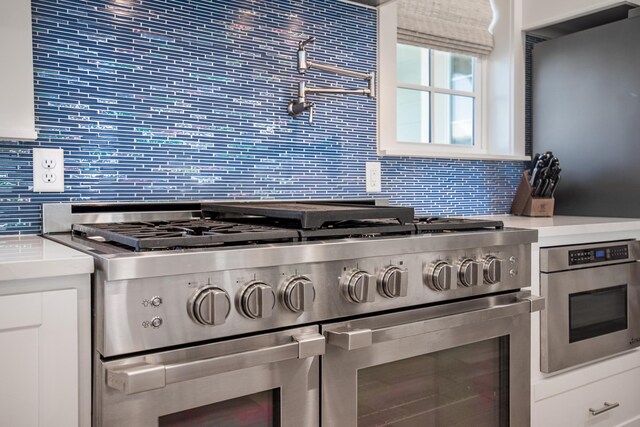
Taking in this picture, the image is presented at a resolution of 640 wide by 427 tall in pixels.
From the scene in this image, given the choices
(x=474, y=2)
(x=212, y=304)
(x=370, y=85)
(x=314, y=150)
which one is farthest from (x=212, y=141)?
(x=474, y=2)

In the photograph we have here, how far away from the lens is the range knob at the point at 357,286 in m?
1.18

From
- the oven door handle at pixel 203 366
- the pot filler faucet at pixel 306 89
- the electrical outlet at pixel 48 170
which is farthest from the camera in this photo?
the pot filler faucet at pixel 306 89

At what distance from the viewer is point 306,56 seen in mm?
1983

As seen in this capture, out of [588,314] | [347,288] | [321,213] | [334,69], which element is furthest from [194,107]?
[588,314]

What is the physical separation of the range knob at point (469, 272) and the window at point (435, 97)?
3.69 feet

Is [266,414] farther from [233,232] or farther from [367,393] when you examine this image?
[233,232]

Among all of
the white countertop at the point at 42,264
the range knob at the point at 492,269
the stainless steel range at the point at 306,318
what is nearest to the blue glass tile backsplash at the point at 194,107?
the stainless steel range at the point at 306,318

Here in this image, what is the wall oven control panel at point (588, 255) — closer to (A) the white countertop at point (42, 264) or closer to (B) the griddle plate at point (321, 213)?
(B) the griddle plate at point (321, 213)

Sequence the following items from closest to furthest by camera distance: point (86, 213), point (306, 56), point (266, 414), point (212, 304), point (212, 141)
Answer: point (212, 304), point (266, 414), point (86, 213), point (212, 141), point (306, 56)

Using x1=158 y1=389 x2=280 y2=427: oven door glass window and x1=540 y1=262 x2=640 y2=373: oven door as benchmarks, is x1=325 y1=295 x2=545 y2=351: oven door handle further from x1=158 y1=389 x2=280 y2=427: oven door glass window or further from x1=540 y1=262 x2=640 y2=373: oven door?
x1=540 y1=262 x2=640 y2=373: oven door

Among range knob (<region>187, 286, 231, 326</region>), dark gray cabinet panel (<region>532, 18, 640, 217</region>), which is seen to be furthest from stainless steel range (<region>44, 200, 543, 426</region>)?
dark gray cabinet panel (<region>532, 18, 640, 217</region>)

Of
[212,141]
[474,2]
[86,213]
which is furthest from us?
[474,2]

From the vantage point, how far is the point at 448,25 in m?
2.46

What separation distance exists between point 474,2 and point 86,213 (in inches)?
77.5
